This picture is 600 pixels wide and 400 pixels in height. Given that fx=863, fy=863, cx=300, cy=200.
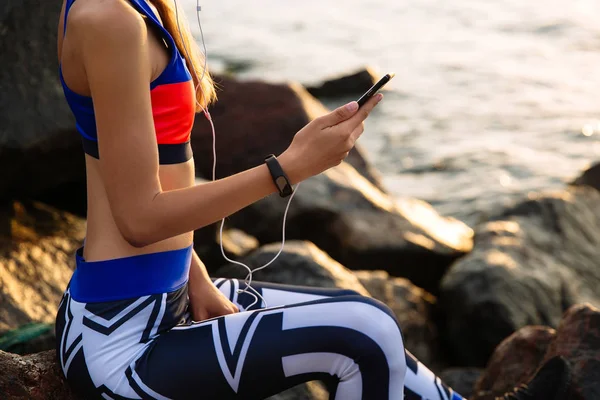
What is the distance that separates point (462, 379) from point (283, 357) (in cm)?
221

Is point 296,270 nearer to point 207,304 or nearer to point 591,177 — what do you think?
point 207,304

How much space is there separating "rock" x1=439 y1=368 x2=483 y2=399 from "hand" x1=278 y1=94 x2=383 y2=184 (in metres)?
2.22

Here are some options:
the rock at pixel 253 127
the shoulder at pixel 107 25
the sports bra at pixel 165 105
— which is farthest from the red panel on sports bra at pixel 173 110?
the rock at pixel 253 127

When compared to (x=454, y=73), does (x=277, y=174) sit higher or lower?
higher

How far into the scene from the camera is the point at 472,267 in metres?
4.98

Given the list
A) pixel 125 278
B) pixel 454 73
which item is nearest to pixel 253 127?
pixel 125 278

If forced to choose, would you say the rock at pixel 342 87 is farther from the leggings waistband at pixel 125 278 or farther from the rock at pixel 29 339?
the leggings waistband at pixel 125 278

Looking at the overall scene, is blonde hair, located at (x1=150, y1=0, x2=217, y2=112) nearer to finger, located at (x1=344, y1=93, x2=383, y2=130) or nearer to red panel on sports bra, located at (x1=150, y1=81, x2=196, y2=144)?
red panel on sports bra, located at (x1=150, y1=81, x2=196, y2=144)

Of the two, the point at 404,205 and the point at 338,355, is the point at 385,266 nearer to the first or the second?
the point at 404,205

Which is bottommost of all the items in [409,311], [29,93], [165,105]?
[409,311]

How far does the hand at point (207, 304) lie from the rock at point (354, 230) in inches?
118

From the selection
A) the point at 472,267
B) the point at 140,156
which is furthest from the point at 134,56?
the point at 472,267

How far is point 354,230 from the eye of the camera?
5.62 metres

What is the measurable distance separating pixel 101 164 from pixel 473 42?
12.7 m
